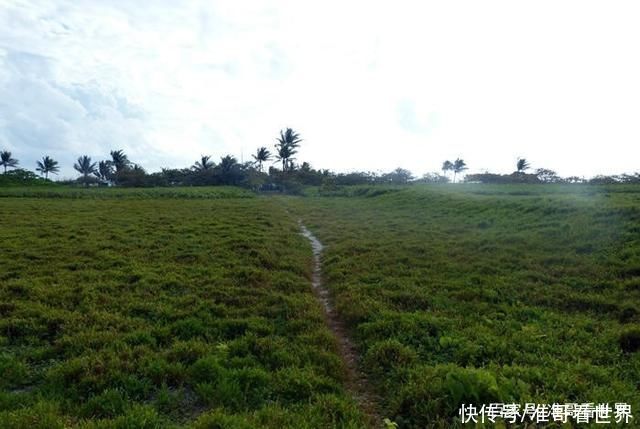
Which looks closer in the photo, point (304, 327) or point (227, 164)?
point (304, 327)

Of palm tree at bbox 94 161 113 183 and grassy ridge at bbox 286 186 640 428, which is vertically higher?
palm tree at bbox 94 161 113 183

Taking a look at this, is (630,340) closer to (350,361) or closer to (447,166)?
(350,361)

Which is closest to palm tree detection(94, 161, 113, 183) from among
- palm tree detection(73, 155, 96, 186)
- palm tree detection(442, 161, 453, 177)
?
palm tree detection(73, 155, 96, 186)

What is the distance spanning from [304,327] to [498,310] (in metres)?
4.75

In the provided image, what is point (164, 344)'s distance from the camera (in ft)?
25.9

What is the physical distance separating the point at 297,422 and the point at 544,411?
323 centimetres

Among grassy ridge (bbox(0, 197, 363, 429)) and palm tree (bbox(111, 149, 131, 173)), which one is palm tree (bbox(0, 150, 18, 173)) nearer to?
palm tree (bbox(111, 149, 131, 173))

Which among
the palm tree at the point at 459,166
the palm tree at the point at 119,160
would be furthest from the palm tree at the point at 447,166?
the palm tree at the point at 119,160

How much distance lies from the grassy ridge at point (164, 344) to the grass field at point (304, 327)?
34 millimetres

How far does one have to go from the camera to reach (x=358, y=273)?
1327 cm

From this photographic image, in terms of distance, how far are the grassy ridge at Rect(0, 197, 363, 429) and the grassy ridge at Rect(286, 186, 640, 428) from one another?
3.73ft

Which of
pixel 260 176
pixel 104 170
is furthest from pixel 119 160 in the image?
pixel 260 176

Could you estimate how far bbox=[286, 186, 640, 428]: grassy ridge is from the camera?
5934 mm

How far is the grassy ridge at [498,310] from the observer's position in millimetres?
5934
